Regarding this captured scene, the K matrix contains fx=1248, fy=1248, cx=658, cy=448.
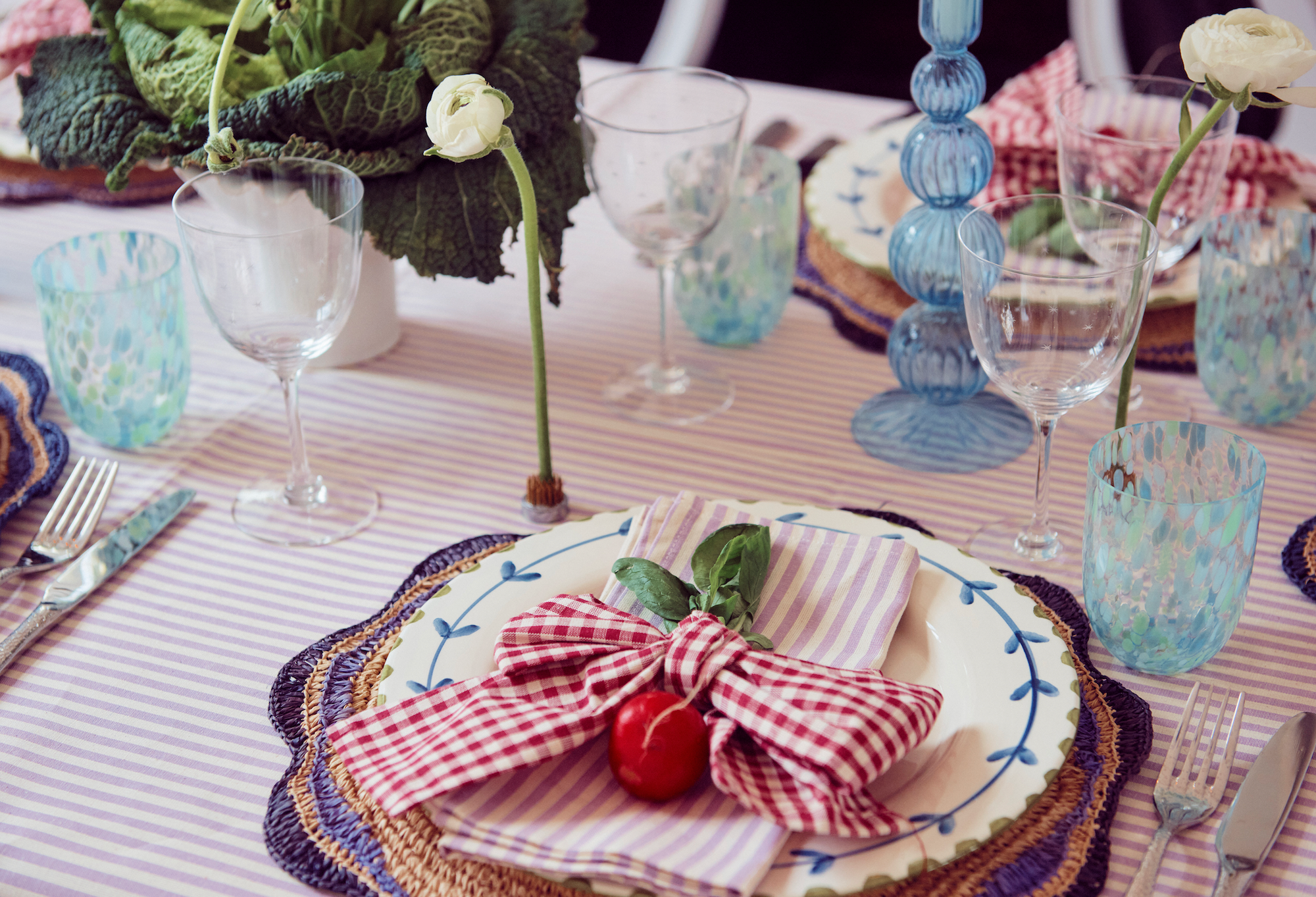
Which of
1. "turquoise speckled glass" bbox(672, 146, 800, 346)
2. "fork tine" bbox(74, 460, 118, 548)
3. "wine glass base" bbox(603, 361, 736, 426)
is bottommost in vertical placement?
"fork tine" bbox(74, 460, 118, 548)

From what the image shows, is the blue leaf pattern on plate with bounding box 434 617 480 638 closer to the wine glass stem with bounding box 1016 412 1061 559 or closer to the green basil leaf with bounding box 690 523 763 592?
the green basil leaf with bounding box 690 523 763 592

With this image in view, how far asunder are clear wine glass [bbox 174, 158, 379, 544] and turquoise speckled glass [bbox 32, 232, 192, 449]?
0.22 feet

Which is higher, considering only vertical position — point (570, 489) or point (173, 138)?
point (173, 138)

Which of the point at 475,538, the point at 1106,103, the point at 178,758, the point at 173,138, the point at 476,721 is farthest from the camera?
the point at 1106,103

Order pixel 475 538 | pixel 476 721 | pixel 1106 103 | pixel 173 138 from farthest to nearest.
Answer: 1. pixel 1106 103
2. pixel 173 138
3. pixel 475 538
4. pixel 476 721

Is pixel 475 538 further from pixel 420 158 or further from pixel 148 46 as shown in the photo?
pixel 148 46

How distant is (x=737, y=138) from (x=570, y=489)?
283mm

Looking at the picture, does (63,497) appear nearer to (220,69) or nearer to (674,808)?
(220,69)

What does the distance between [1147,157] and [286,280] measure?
65 cm

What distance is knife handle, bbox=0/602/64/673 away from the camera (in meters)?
0.74

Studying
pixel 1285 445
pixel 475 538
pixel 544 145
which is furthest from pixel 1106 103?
pixel 475 538

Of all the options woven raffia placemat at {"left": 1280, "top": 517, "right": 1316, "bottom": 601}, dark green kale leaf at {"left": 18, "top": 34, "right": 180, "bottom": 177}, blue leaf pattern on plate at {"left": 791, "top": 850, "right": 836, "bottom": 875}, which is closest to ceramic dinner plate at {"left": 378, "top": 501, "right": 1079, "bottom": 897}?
blue leaf pattern on plate at {"left": 791, "top": 850, "right": 836, "bottom": 875}

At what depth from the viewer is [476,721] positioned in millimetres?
571

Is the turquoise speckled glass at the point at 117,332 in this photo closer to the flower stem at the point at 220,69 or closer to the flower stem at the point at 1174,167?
the flower stem at the point at 220,69
